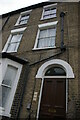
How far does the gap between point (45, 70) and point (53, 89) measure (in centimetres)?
107

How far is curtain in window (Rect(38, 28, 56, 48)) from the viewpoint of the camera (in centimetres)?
770

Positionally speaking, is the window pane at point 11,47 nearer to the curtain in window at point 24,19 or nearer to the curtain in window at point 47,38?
the curtain in window at point 47,38

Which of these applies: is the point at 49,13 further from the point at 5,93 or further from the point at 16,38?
the point at 5,93

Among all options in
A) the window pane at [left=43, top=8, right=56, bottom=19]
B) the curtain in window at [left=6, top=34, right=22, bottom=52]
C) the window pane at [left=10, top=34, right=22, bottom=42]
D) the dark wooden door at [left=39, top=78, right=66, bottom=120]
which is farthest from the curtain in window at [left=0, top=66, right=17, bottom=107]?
the window pane at [left=43, top=8, right=56, bottom=19]

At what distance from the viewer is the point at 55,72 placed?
20.1 feet

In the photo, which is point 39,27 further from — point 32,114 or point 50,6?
point 32,114

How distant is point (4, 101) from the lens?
5727 millimetres

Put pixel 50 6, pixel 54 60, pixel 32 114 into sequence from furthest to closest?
pixel 50 6 < pixel 54 60 < pixel 32 114

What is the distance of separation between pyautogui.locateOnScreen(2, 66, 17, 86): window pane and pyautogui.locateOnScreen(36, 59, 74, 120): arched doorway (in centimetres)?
129

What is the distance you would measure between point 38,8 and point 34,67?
661 cm

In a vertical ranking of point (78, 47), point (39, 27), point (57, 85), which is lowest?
point (57, 85)

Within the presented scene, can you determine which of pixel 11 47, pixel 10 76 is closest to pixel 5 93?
pixel 10 76

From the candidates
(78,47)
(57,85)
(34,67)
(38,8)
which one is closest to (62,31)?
(78,47)

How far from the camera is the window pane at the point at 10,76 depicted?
6.08 meters
